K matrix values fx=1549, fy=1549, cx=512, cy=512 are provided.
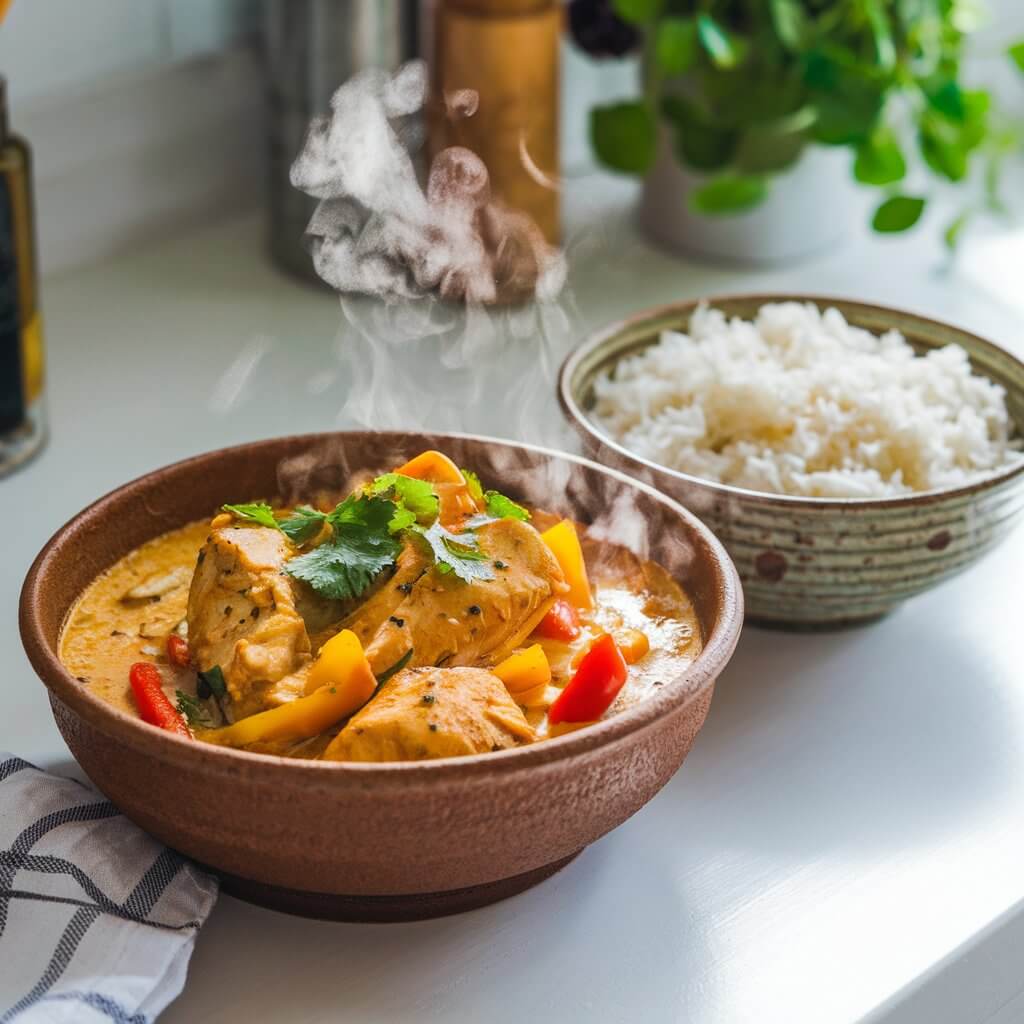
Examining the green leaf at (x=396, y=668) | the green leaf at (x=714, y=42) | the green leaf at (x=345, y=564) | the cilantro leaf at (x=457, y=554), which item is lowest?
the green leaf at (x=396, y=668)

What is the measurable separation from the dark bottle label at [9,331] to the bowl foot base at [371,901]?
76cm

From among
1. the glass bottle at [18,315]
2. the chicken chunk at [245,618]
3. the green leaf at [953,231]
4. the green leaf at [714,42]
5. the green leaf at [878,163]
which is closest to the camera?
the chicken chunk at [245,618]

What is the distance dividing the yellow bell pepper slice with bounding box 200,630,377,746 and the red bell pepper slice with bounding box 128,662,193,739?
0.08 ft

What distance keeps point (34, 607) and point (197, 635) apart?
0.38ft

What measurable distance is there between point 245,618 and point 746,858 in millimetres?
423

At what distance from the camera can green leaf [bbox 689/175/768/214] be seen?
199cm

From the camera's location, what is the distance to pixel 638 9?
1946mm

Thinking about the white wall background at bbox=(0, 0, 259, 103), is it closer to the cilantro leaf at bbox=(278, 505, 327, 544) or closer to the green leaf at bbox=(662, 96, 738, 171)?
the green leaf at bbox=(662, 96, 738, 171)

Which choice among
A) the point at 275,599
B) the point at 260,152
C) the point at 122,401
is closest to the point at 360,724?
the point at 275,599

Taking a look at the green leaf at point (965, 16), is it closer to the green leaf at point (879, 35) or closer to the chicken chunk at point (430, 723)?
the green leaf at point (879, 35)

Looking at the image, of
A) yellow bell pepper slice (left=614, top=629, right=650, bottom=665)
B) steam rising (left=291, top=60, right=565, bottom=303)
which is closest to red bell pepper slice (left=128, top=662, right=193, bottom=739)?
yellow bell pepper slice (left=614, top=629, right=650, bottom=665)

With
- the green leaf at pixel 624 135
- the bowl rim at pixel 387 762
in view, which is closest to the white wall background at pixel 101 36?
the green leaf at pixel 624 135

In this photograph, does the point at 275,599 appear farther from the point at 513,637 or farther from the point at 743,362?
the point at 743,362

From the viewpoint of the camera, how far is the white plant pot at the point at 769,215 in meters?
2.19
